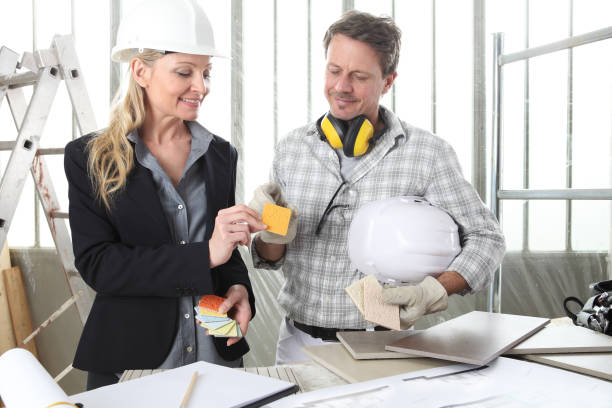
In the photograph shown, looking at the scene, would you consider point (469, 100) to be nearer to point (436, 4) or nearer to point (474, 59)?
point (474, 59)

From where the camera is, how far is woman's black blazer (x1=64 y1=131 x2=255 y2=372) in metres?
1.33

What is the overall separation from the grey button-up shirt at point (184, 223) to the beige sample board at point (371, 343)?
49 centimetres

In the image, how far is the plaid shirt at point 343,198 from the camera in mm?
1594

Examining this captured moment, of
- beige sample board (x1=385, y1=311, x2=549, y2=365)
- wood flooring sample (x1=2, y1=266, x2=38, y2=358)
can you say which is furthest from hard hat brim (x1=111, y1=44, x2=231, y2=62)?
wood flooring sample (x1=2, y1=266, x2=38, y2=358)

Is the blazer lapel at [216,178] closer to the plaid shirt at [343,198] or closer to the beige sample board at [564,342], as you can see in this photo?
the plaid shirt at [343,198]

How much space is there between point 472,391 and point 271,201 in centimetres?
71

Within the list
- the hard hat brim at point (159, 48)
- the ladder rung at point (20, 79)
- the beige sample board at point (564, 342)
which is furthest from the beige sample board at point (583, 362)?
the ladder rung at point (20, 79)

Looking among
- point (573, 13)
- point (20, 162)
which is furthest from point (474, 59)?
point (20, 162)

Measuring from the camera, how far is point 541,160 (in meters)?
2.78

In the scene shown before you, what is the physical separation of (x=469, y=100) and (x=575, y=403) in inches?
91.5

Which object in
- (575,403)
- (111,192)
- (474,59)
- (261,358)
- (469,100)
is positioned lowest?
(261,358)

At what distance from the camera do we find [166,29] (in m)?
1.46

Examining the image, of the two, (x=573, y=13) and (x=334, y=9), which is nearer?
(x=573, y=13)

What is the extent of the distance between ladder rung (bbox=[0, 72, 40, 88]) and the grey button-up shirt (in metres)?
1.13
